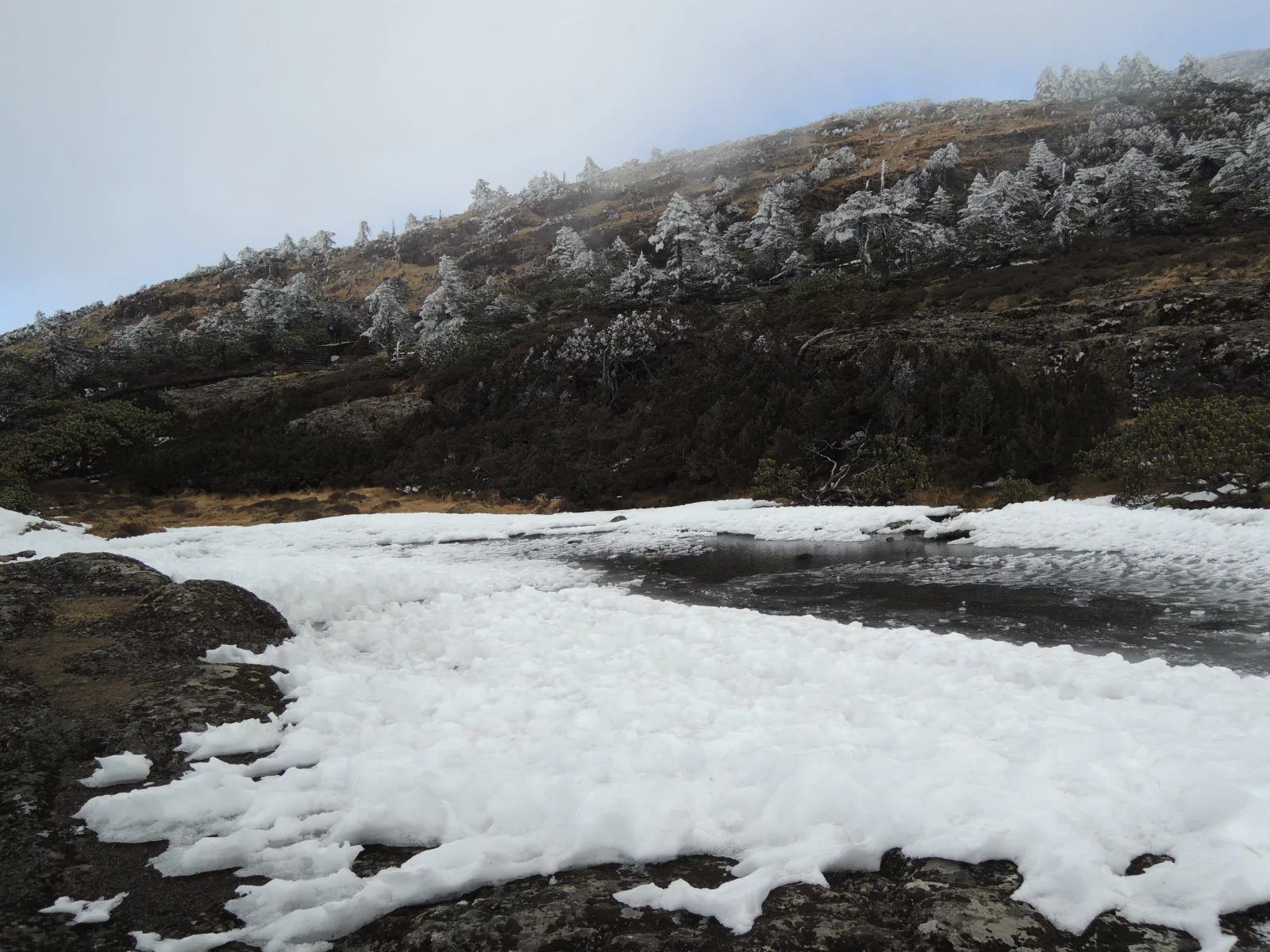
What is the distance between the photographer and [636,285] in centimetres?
4334

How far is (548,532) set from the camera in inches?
707

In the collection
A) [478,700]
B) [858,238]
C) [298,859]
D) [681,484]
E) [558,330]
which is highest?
[858,238]

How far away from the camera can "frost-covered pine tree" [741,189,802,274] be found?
153ft

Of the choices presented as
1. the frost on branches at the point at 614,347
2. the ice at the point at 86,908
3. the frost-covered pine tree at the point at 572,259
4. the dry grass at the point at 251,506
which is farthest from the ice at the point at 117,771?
the frost-covered pine tree at the point at 572,259

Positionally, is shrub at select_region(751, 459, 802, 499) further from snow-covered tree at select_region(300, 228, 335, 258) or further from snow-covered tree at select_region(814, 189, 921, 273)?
snow-covered tree at select_region(300, 228, 335, 258)

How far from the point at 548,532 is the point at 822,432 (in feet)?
32.9

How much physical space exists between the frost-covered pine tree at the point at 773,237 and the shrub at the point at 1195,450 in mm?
35773

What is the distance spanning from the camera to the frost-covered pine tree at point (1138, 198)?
36.3 metres

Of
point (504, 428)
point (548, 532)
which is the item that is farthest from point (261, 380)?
point (548, 532)

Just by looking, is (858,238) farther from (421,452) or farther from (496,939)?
(496,939)

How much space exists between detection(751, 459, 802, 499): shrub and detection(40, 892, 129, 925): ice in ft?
58.7

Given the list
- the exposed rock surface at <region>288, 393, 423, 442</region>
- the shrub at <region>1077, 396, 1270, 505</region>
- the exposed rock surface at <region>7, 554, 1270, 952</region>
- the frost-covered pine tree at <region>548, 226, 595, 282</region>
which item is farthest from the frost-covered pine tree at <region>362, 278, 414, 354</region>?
the exposed rock surface at <region>7, 554, 1270, 952</region>

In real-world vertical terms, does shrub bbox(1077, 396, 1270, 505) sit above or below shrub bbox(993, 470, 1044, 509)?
above

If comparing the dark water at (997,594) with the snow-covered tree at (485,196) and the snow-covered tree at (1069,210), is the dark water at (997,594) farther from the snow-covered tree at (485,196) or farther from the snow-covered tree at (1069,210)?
the snow-covered tree at (485,196)
